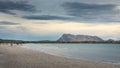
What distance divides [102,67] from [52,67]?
15.5ft

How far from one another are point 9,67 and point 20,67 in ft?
3.02

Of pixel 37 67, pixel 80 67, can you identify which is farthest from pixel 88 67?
pixel 37 67

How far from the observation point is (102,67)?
852 inches

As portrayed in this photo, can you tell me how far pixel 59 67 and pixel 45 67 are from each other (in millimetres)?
1207

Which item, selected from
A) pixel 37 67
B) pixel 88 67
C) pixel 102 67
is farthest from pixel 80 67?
pixel 37 67

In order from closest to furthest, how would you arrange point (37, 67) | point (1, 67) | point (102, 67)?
point (1, 67), point (37, 67), point (102, 67)

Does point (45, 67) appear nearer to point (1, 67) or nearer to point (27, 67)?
point (27, 67)

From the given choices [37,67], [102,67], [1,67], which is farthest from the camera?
[102,67]

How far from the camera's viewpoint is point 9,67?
19.2m

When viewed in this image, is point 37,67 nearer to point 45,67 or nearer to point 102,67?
point 45,67

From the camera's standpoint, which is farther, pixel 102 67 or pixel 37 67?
pixel 102 67

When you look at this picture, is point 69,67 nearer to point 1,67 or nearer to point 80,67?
point 80,67

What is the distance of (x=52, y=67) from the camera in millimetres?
20344

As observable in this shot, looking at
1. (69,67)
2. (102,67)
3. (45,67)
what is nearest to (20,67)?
(45,67)
